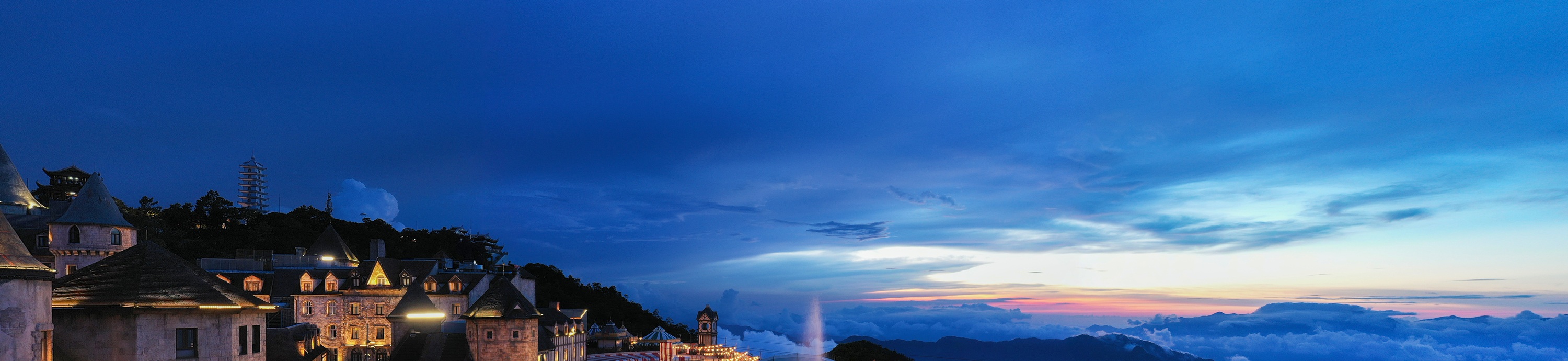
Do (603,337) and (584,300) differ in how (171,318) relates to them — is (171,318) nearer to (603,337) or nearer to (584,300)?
(603,337)

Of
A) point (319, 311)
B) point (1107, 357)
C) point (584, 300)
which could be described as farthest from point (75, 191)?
point (1107, 357)

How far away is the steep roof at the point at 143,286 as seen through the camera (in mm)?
27859

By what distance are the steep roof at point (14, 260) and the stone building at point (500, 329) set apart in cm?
2613

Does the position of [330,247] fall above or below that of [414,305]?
above

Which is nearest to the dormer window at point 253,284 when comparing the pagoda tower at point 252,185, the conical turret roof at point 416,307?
the conical turret roof at point 416,307

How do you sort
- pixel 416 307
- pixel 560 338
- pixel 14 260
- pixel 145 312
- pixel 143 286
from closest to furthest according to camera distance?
pixel 14 260 < pixel 145 312 < pixel 143 286 < pixel 416 307 < pixel 560 338

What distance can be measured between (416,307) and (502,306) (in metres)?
11.2

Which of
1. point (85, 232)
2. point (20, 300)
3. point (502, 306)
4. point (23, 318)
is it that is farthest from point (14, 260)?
point (85, 232)

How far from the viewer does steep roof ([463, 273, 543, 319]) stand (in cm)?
4788

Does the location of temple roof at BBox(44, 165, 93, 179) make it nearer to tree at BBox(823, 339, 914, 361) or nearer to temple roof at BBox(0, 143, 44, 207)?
temple roof at BBox(0, 143, 44, 207)

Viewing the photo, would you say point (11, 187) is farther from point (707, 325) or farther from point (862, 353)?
point (862, 353)

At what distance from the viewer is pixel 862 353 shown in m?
71.1

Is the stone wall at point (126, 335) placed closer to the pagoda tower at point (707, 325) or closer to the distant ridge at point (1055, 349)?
the pagoda tower at point (707, 325)

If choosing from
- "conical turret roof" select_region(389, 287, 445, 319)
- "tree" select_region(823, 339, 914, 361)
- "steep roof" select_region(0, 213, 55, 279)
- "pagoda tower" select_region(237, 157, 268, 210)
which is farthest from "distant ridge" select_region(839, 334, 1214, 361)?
"pagoda tower" select_region(237, 157, 268, 210)
